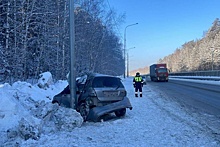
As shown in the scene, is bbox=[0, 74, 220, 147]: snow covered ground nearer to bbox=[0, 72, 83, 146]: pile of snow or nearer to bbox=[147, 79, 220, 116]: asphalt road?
bbox=[0, 72, 83, 146]: pile of snow

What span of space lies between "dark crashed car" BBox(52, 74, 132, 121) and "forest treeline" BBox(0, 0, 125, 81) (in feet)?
25.4

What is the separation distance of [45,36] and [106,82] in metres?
14.1

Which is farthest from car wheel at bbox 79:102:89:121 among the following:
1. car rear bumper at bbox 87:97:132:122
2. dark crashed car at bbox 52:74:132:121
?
car rear bumper at bbox 87:97:132:122

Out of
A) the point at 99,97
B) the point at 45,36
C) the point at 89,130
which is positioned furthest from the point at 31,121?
the point at 45,36

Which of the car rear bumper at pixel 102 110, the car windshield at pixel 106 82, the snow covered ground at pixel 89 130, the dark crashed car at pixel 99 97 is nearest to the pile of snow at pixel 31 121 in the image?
the snow covered ground at pixel 89 130

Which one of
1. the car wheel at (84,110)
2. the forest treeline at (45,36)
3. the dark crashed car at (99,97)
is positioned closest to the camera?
the dark crashed car at (99,97)

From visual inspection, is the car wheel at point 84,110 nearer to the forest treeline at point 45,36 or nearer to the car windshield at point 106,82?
the car windshield at point 106,82

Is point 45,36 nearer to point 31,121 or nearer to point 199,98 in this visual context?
point 199,98

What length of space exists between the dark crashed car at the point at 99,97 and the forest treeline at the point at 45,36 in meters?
7.73

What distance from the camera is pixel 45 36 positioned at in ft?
74.8

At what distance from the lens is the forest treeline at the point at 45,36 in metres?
17.3

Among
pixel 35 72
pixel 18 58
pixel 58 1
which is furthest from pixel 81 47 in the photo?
pixel 18 58

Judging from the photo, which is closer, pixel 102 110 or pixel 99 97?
pixel 102 110

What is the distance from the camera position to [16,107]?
895 cm
